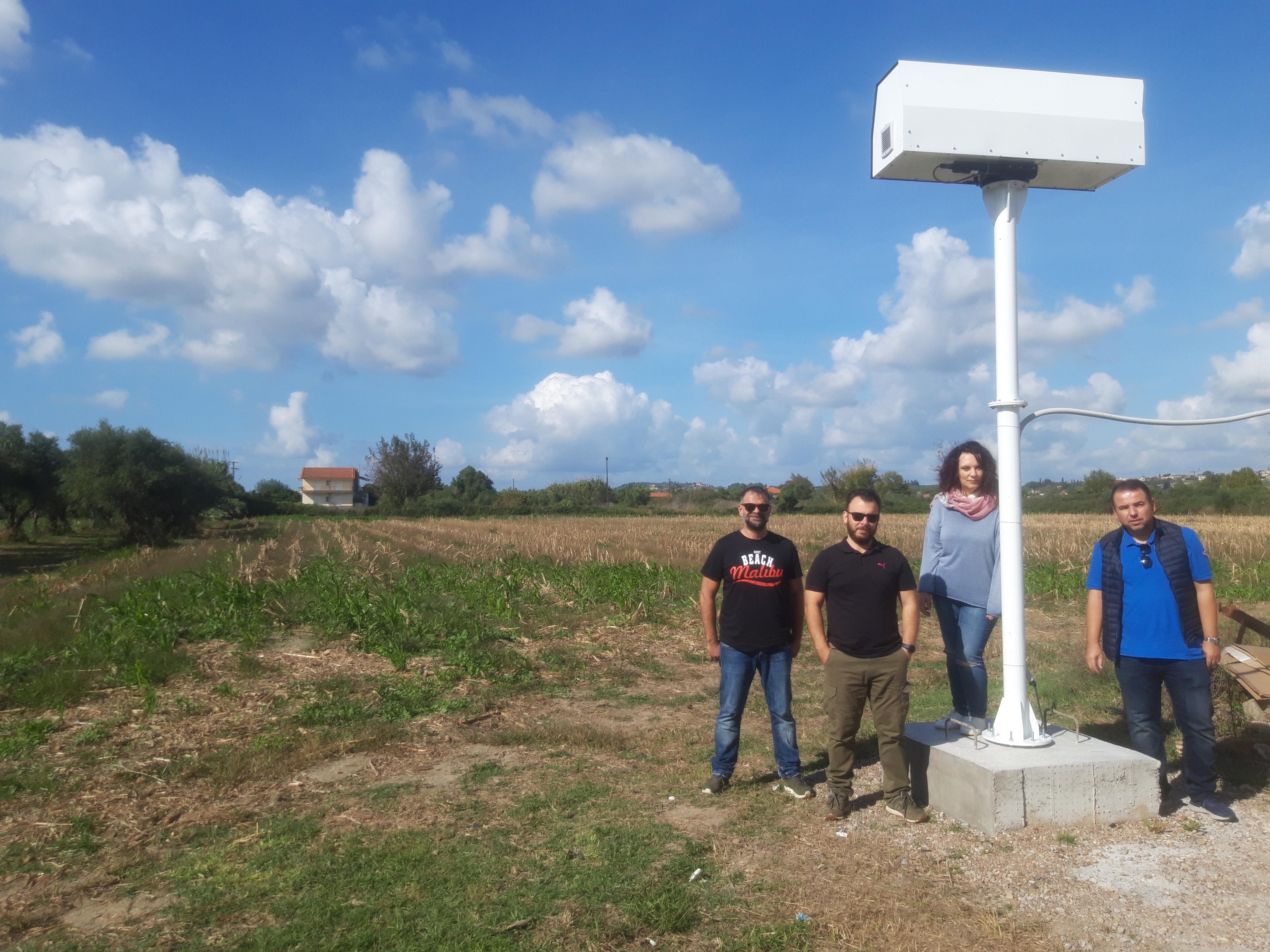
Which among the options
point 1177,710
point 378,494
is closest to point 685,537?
point 1177,710

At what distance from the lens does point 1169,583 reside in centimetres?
434

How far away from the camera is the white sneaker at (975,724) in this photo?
4.79m

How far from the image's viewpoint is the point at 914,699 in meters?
7.75

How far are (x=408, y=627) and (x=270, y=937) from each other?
673 cm

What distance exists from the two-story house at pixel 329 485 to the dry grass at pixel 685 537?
233 ft

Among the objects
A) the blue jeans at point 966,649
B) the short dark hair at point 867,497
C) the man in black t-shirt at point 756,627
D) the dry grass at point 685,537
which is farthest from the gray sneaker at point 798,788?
the dry grass at point 685,537

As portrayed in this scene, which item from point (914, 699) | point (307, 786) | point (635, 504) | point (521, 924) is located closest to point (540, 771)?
point (307, 786)

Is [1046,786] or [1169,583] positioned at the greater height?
[1169,583]

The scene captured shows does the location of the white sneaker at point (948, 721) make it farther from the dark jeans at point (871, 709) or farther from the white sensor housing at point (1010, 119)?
the white sensor housing at point (1010, 119)

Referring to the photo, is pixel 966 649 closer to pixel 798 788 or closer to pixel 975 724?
pixel 975 724

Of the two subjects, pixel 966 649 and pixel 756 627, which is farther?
pixel 756 627

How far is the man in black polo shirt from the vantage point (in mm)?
4512

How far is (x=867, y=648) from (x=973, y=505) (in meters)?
1.14

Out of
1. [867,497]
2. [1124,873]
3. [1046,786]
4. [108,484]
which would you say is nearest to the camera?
[1124,873]
